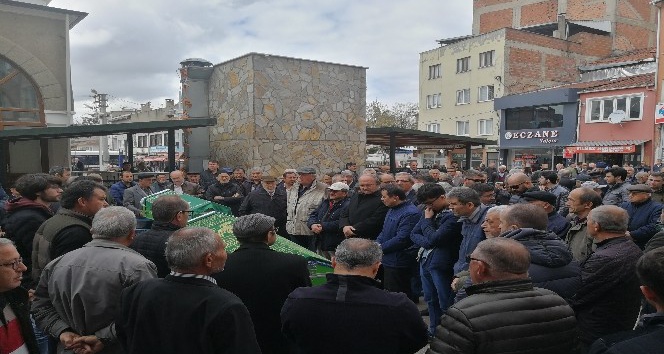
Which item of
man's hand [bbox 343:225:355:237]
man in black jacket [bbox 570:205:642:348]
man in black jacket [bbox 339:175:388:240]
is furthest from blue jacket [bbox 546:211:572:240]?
man's hand [bbox 343:225:355:237]

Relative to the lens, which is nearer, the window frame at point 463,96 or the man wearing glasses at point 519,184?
the man wearing glasses at point 519,184

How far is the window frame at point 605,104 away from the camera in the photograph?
23830mm

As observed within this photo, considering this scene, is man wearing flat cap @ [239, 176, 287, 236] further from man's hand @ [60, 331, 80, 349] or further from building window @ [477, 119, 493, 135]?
building window @ [477, 119, 493, 135]

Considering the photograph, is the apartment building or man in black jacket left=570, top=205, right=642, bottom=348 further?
the apartment building

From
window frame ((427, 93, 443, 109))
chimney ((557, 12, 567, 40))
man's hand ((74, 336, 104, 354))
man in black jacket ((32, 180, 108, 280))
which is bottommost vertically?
man's hand ((74, 336, 104, 354))

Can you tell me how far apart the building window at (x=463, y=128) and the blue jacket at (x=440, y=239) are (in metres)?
33.8

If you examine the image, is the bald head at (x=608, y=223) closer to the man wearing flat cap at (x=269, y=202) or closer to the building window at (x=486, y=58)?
the man wearing flat cap at (x=269, y=202)

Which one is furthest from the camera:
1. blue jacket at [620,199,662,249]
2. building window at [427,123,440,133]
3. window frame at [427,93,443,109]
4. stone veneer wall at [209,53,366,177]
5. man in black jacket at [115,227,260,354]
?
building window at [427,123,440,133]

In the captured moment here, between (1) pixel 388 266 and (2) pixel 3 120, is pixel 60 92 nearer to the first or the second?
(2) pixel 3 120

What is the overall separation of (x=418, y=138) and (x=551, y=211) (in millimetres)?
12062

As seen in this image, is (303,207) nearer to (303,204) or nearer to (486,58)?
(303,204)

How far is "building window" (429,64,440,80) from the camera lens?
1572 inches

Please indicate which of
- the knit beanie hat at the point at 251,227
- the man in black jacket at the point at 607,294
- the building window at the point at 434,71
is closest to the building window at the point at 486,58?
the building window at the point at 434,71

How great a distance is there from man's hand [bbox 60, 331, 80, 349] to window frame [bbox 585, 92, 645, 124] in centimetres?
2727
